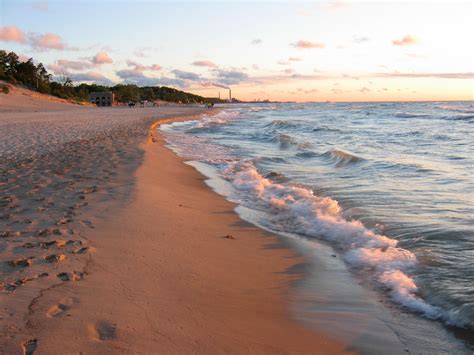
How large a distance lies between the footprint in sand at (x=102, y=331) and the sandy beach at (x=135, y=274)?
0.03ft

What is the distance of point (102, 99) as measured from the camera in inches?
3782

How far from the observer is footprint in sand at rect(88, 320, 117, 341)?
2834 millimetres

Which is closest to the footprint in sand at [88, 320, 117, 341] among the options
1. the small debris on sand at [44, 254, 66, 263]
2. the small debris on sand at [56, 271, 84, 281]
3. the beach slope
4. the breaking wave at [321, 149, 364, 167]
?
the beach slope

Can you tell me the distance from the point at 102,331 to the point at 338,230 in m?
4.02

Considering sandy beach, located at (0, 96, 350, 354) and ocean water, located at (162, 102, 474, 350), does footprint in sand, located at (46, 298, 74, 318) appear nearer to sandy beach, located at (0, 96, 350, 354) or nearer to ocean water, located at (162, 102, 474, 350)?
sandy beach, located at (0, 96, 350, 354)

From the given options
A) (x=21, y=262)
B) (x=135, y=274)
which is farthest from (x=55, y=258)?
(x=135, y=274)

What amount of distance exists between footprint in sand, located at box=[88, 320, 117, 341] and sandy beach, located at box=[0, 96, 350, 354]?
11 millimetres

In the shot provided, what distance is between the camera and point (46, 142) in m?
14.1

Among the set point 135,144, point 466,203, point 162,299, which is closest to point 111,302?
point 162,299

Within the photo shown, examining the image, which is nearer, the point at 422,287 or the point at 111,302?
the point at 111,302

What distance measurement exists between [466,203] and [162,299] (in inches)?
236

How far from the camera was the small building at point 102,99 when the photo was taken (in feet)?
311

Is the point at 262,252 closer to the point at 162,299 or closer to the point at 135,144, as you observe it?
the point at 162,299

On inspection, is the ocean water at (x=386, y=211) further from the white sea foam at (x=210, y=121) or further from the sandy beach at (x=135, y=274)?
the white sea foam at (x=210, y=121)
